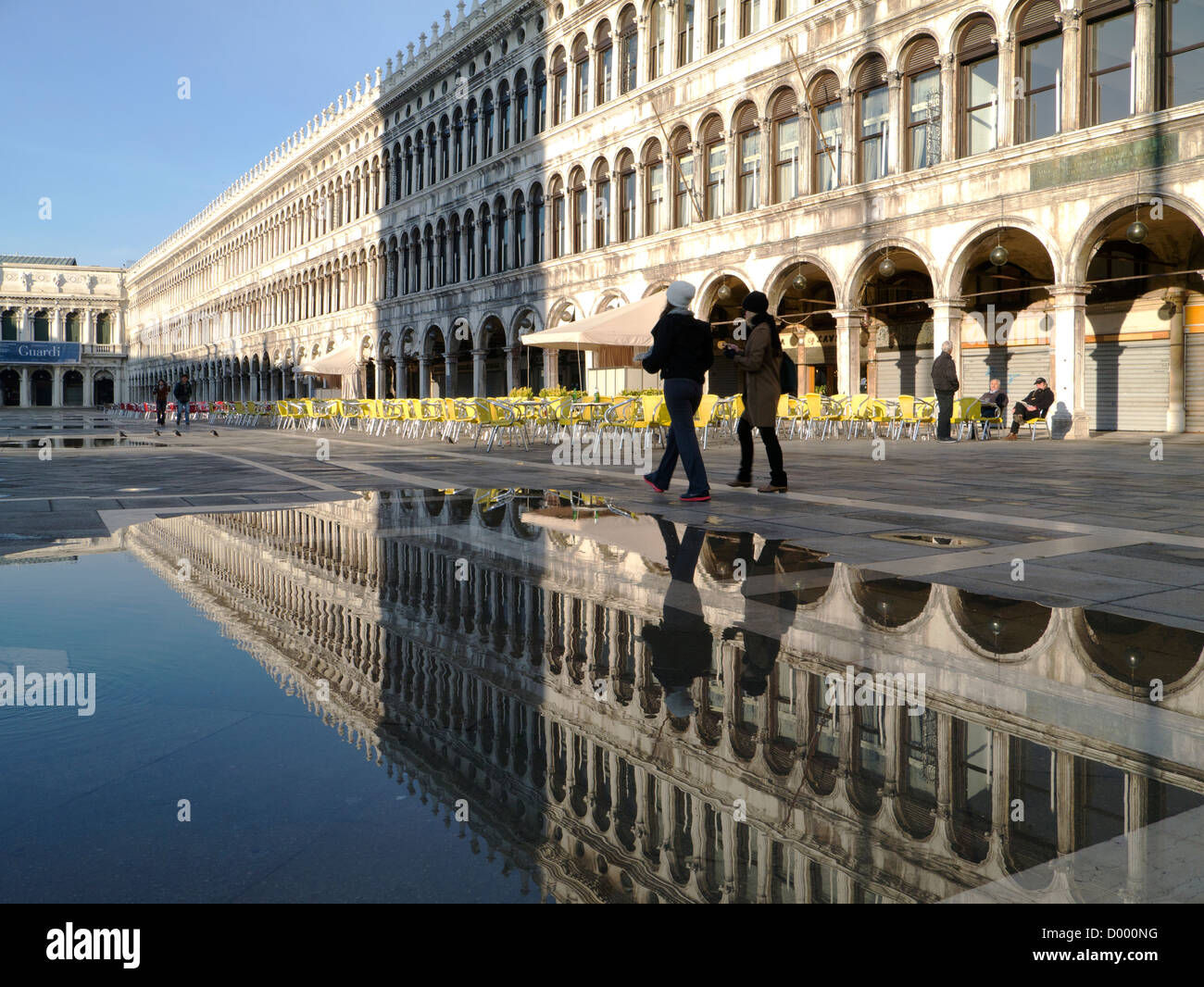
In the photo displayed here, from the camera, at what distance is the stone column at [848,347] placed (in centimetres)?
2552

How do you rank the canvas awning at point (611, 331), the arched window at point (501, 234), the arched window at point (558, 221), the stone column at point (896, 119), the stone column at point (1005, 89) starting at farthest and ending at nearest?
the arched window at point (501, 234) → the arched window at point (558, 221) → the stone column at point (896, 119) → the stone column at point (1005, 89) → the canvas awning at point (611, 331)

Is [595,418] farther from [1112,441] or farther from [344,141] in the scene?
[344,141]

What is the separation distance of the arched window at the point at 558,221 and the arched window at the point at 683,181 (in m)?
6.52

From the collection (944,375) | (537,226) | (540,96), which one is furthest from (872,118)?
(540,96)

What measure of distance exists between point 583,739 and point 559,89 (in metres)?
37.6

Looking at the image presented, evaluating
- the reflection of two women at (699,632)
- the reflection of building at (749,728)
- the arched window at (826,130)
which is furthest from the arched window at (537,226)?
the reflection of building at (749,728)

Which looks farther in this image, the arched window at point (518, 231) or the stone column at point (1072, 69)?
the arched window at point (518, 231)

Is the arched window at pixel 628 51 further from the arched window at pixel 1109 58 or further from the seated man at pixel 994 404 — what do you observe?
the seated man at pixel 994 404

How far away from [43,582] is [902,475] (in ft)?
29.9

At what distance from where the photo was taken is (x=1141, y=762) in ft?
8.60

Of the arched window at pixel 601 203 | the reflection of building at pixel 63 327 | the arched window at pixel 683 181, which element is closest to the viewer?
the arched window at pixel 683 181

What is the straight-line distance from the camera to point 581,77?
36.1 meters

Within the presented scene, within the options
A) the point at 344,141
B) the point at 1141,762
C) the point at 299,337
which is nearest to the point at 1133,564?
the point at 1141,762

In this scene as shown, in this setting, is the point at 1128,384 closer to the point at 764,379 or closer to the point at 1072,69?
the point at 1072,69
